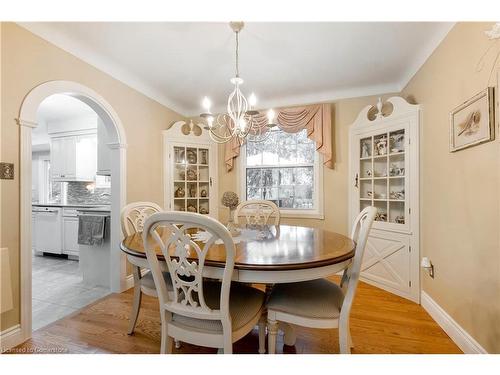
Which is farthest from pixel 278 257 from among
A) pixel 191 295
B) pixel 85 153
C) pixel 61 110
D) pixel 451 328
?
pixel 61 110

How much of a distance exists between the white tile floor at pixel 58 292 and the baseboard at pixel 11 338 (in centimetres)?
21

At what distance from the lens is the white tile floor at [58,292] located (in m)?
2.17

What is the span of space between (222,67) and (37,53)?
151 centimetres

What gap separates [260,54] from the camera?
229cm

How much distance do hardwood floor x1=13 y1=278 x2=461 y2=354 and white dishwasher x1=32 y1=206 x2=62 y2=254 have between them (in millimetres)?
2346

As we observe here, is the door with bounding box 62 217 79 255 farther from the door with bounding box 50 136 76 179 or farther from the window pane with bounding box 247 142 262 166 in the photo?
the window pane with bounding box 247 142 262 166

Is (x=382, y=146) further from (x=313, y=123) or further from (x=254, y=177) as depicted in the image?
(x=254, y=177)

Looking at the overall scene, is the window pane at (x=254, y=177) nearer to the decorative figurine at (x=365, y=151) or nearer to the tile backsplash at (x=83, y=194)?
the decorative figurine at (x=365, y=151)

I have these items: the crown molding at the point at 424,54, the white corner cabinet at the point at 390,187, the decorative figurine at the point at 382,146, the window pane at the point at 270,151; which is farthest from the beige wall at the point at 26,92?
the crown molding at the point at 424,54

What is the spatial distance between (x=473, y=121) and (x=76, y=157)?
5.12m

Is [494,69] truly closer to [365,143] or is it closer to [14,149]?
[365,143]

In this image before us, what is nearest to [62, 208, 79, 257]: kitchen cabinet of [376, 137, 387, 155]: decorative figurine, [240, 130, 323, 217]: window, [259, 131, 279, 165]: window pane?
[240, 130, 323, 217]: window

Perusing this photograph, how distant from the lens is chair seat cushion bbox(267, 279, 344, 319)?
1.35 metres
